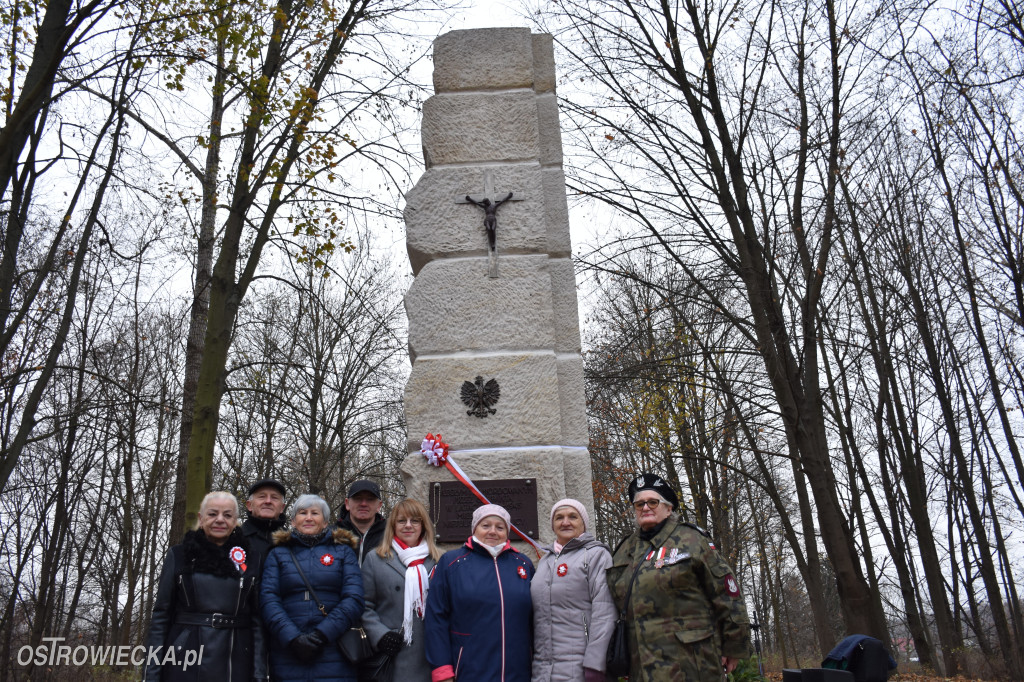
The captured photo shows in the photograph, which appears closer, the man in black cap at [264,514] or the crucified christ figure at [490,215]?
the man in black cap at [264,514]

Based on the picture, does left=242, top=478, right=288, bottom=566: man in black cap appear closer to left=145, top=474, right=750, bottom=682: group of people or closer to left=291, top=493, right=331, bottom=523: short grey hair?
left=145, top=474, right=750, bottom=682: group of people

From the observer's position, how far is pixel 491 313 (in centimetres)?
521

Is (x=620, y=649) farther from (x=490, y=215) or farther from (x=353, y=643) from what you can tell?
(x=490, y=215)

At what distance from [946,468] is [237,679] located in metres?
13.0

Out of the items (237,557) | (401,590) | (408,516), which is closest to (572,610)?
(401,590)

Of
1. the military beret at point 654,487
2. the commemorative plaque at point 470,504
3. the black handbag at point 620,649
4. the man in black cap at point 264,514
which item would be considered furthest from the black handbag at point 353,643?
the military beret at point 654,487

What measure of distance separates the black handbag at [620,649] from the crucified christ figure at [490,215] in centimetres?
253

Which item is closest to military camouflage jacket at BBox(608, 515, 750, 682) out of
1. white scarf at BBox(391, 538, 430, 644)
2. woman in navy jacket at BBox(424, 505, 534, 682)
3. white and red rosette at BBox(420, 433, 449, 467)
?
woman in navy jacket at BBox(424, 505, 534, 682)

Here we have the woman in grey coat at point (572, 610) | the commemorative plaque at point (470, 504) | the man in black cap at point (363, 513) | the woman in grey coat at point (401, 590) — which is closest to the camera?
the woman in grey coat at point (572, 610)

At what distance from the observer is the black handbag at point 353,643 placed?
354 cm

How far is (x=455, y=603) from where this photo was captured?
3.60m

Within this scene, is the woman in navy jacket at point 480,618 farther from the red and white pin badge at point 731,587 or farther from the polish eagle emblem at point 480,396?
the polish eagle emblem at point 480,396

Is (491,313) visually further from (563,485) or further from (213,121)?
(213,121)

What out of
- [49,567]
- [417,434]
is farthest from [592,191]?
[49,567]
